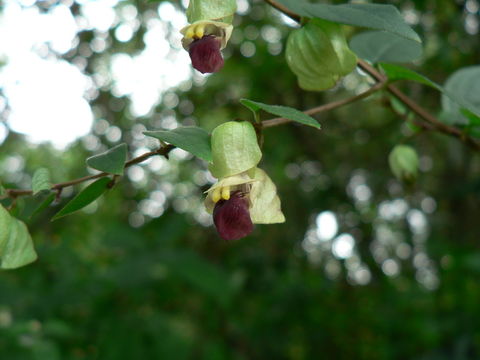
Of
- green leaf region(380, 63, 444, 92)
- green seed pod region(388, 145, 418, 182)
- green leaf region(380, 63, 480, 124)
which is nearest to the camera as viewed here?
green leaf region(380, 63, 444, 92)

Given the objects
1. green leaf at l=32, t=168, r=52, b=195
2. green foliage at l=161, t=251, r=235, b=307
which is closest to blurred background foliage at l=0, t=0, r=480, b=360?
green foliage at l=161, t=251, r=235, b=307

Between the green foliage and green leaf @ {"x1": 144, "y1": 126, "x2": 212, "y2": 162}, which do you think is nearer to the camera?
green leaf @ {"x1": 144, "y1": 126, "x2": 212, "y2": 162}

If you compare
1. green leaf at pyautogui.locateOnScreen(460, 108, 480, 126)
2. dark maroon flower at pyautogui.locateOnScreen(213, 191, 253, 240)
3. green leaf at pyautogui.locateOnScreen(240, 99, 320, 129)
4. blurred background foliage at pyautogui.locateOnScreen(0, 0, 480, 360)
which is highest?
green leaf at pyautogui.locateOnScreen(240, 99, 320, 129)

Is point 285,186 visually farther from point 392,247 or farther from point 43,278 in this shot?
point 392,247

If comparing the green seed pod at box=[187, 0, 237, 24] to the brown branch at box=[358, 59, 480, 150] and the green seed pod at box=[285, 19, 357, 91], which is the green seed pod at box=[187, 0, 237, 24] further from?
the brown branch at box=[358, 59, 480, 150]

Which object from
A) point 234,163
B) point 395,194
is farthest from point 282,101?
point 234,163

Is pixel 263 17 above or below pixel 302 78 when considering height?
below

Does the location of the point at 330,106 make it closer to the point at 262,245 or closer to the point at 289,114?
the point at 289,114
